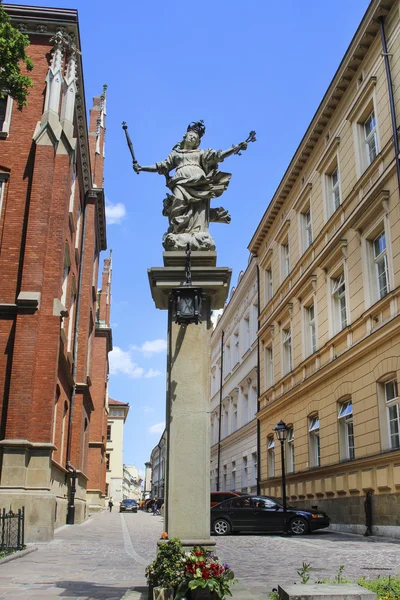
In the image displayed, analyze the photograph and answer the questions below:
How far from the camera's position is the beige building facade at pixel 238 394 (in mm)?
35781

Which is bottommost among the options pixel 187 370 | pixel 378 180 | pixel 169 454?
pixel 169 454

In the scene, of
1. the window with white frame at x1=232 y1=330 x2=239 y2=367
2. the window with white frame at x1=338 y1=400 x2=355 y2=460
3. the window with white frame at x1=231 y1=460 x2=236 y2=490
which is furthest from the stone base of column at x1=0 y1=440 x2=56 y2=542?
the window with white frame at x1=232 y1=330 x2=239 y2=367

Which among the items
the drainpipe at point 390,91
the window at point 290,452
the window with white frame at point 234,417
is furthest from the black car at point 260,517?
the window with white frame at point 234,417

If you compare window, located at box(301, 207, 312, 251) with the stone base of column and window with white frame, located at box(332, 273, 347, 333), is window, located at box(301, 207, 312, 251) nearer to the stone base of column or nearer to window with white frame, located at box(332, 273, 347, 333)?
window with white frame, located at box(332, 273, 347, 333)

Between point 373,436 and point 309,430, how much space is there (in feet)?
21.1

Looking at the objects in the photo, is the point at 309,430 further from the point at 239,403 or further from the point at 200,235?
the point at 200,235

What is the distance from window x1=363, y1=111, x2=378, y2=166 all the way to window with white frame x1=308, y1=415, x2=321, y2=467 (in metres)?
9.82

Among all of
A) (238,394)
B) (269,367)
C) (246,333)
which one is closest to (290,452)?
(269,367)

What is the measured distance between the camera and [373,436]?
58.4 feet

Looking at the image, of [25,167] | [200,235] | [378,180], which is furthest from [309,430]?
[200,235]

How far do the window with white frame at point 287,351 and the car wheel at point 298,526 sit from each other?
30.2 ft

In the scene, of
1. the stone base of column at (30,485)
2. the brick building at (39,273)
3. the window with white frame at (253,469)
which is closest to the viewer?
the stone base of column at (30,485)

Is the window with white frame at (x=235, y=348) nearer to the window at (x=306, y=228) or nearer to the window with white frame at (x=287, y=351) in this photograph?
the window with white frame at (x=287, y=351)

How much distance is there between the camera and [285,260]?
3036 centimetres
